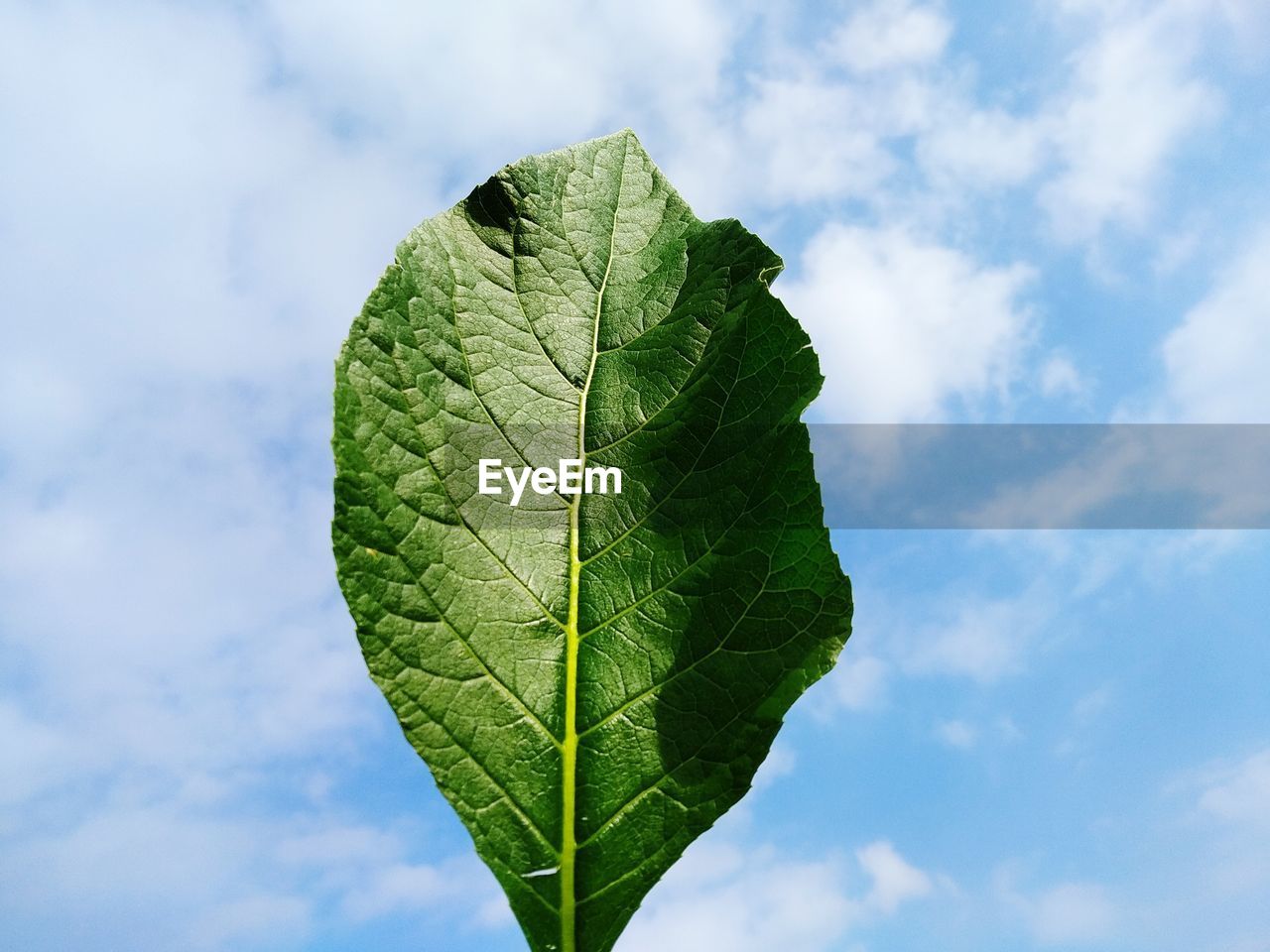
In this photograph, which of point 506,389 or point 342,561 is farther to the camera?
point 506,389

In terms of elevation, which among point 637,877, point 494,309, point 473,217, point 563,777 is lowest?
point 637,877

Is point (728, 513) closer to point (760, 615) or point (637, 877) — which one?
point (760, 615)

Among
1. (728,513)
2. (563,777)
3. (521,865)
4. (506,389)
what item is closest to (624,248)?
(506,389)

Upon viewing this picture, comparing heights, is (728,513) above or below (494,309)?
below

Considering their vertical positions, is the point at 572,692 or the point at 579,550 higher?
the point at 579,550

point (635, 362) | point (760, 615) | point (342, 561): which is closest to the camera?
point (342, 561)
